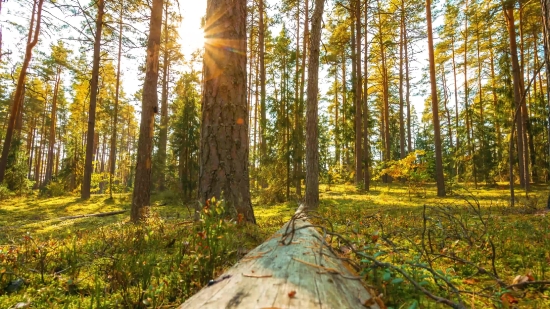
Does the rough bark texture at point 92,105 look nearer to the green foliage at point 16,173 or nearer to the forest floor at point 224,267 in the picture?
the green foliage at point 16,173

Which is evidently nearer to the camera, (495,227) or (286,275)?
(286,275)

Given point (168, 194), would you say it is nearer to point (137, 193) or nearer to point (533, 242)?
point (137, 193)

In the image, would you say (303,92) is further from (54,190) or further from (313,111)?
(54,190)

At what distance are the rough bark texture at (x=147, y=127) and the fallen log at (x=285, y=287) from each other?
246 inches

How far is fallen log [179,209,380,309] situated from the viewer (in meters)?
1.07

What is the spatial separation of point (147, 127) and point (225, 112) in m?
3.53

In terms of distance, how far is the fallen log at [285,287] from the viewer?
42.0 inches

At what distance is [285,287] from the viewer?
1189mm

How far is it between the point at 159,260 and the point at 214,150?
81.7 inches

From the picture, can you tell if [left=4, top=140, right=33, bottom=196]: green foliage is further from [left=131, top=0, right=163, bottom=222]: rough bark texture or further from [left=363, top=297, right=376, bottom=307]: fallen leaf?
[left=363, top=297, right=376, bottom=307]: fallen leaf

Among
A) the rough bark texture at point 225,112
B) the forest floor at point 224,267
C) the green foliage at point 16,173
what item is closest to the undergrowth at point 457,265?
the forest floor at point 224,267

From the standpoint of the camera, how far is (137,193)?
7.04 meters

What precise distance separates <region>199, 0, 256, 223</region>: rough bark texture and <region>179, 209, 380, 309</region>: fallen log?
9.53 ft

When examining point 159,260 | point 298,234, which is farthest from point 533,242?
point 159,260
